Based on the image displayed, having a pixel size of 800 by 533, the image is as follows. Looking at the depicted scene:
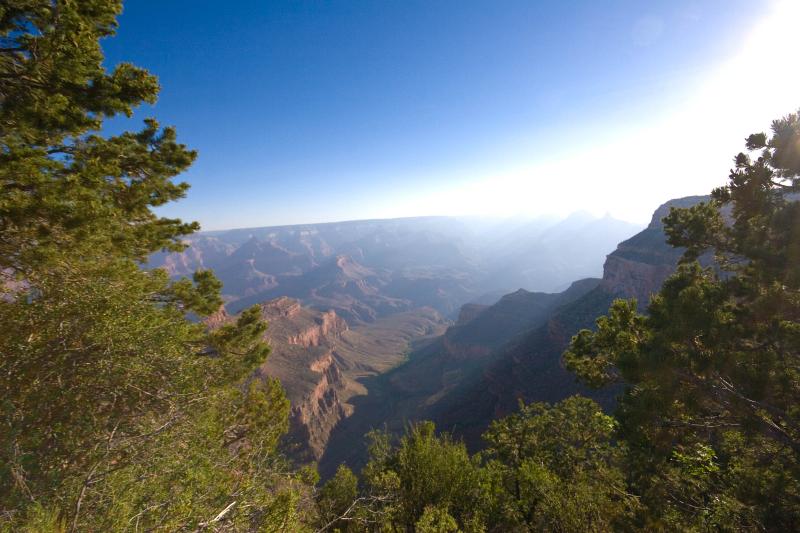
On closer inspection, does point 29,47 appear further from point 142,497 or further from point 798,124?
point 798,124

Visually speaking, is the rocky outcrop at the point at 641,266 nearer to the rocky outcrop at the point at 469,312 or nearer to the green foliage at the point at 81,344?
the green foliage at the point at 81,344

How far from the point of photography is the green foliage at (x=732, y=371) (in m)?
7.18

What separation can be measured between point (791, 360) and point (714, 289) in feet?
6.99

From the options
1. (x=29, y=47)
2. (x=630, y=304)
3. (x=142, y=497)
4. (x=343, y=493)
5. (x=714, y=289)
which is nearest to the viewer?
(x=142, y=497)

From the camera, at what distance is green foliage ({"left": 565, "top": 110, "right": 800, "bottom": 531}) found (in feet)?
23.6

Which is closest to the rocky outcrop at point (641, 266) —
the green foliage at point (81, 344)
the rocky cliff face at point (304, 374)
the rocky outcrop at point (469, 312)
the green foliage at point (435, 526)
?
the green foliage at point (435, 526)

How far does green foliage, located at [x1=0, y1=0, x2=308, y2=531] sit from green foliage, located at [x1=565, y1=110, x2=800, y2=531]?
30.9 feet

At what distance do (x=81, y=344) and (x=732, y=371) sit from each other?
1553cm

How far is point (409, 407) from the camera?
87.2 m

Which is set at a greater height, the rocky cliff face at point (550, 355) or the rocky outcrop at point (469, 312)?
the rocky cliff face at point (550, 355)

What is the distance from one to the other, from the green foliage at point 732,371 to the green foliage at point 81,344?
941 cm

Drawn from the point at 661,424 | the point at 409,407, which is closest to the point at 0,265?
the point at 661,424

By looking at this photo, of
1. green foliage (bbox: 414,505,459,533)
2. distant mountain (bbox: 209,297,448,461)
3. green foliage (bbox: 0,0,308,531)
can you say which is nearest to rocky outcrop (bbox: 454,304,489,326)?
distant mountain (bbox: 209,297,448,461)

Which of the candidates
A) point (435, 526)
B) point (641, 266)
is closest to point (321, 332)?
point (641, 266)
